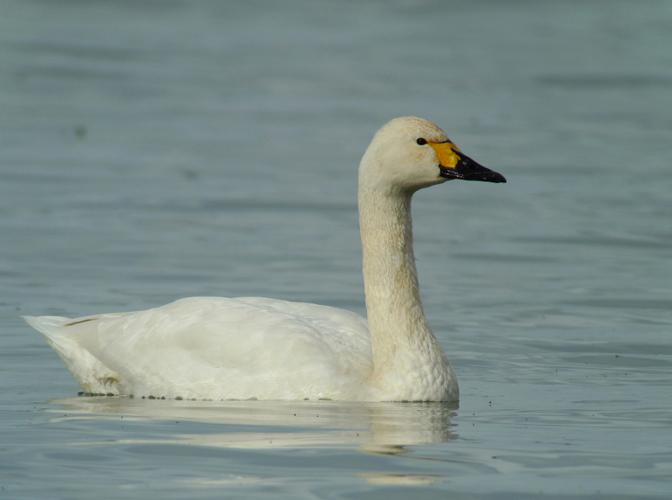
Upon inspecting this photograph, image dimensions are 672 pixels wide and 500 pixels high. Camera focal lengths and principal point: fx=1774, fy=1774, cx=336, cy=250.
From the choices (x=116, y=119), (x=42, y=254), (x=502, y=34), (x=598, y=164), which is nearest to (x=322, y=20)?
(x=502, y=34)

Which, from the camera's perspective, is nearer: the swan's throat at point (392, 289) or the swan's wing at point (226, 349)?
the swan's wing at point (226, 349)

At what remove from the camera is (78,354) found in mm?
10320

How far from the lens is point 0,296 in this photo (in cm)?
1297

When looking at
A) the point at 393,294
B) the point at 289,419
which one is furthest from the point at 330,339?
the point at 289,419

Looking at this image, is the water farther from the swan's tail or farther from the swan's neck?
the swan's neck

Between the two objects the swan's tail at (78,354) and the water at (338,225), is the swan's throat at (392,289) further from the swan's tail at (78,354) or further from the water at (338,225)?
the swan's tail at (78,354)

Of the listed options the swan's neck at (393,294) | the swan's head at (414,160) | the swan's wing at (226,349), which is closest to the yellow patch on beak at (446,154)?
the swan's head at (414,160)

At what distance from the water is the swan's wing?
18 centimetres

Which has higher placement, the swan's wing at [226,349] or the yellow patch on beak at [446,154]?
the yellow patch on beak at [446,154]

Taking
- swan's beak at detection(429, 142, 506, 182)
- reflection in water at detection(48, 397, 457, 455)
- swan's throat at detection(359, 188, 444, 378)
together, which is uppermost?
swan's beak at detection(429, 142, 506, 182)

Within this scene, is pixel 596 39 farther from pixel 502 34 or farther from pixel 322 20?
pixel 322 20

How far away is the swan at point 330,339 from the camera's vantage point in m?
9.62

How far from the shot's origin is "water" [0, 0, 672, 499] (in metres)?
8.09

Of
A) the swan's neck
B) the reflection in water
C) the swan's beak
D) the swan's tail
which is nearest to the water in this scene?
the reflection in water
